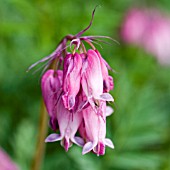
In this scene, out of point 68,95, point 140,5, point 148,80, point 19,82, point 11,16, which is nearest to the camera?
point 68,95

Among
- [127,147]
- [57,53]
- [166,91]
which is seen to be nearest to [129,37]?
[166,91]

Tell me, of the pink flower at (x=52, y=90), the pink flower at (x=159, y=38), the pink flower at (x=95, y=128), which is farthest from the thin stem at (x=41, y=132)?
the pink flower at (x=159, y=38)

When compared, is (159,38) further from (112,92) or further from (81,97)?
(81,97)

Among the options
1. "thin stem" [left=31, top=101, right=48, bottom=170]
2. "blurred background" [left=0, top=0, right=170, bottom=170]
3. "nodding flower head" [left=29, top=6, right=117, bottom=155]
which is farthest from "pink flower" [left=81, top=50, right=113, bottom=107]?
"blurred background" [left=0, top=0, right=170, bottom=170]

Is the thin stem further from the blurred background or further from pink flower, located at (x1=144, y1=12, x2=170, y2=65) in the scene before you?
pink flower, located at (x1=144, y1=12, x2=170, y2=65)

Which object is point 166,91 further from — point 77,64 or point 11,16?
point 77,64

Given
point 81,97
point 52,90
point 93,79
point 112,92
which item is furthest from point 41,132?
point 112,92

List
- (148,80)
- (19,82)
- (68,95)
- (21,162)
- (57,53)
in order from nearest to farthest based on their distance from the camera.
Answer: (68,95) < (57,53) < (21,162) < (19,82) < (148,80)

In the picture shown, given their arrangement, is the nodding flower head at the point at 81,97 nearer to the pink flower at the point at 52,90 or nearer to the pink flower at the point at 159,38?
the pink flower at the point at 52,90
